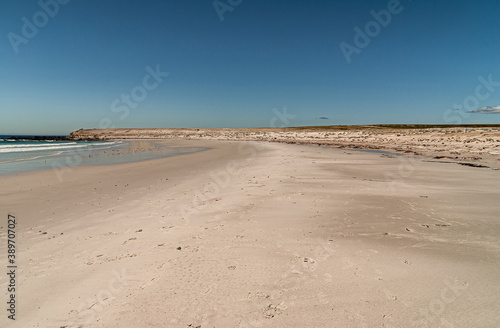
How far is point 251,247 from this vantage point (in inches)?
199

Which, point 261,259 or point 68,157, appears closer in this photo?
point 261,259

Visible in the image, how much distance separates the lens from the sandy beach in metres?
3.30

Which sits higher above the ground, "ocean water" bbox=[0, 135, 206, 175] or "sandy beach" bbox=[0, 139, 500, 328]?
"sandy beach" bbox=[0, 139, 500, 328]

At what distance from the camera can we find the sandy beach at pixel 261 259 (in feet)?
10.8

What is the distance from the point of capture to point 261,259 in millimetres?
4570

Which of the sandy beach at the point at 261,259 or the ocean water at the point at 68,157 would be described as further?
the ocean water at the point at 68,157

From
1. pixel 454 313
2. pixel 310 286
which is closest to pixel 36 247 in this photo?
pixel 310 286

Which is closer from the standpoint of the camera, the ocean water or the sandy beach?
the sandy beach

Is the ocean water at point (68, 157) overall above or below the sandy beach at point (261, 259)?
below

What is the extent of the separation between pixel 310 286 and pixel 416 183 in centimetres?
910

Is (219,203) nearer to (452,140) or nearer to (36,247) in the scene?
(36,247)

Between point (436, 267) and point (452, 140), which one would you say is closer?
point (436, 267)

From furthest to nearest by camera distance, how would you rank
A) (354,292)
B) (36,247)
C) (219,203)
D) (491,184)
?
1. (491,184)
2. (219,203)
3. (36,247)
4. (354,292)

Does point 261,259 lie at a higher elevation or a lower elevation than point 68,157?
higher
